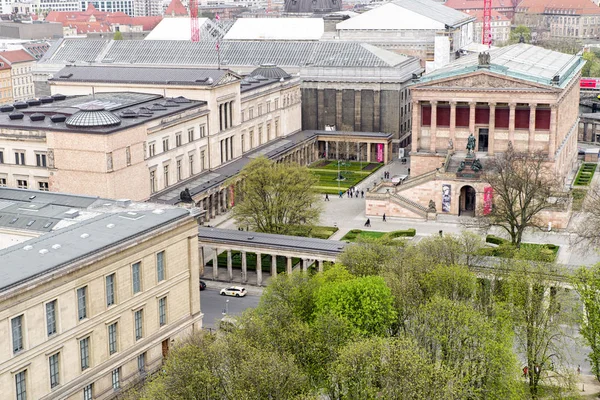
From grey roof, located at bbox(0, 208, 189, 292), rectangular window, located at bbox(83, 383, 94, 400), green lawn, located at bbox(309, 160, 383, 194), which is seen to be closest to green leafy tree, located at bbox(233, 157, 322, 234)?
green lawn, located at bbox(309, 160, 383, 194)

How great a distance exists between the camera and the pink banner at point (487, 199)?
130875 millimetres

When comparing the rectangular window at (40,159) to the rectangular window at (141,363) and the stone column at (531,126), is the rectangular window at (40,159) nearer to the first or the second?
the rectangular window at (141,363)

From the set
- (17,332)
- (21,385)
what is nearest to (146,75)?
(17,332)

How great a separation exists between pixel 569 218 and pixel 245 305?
5505 cm

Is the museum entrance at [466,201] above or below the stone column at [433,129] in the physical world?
below

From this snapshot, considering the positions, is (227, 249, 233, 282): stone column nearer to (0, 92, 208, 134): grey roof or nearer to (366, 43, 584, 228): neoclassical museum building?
(0, 92, 208, 134): grey roof

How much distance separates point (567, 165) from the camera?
167875mm

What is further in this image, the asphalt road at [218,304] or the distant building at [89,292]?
the asphalt road at [218,304]

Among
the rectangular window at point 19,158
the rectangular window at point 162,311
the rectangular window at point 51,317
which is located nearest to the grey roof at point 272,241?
the rectangular window at point 19,158

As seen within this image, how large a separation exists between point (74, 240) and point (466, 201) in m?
81.5

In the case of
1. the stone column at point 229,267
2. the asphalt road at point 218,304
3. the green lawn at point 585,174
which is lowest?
the asphalt road at point 218,304

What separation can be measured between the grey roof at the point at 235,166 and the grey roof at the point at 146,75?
14.1 m

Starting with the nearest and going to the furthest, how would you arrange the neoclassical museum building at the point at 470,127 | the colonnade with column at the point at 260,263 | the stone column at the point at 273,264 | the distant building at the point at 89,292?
the distant building at the point at 89,292 < the colonnade with column at the point at 260,263 < the stone column at the point at 273,264 < the neoclassical museum building at the point at 470,127

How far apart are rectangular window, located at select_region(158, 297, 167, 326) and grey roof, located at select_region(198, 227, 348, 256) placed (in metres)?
30.1
